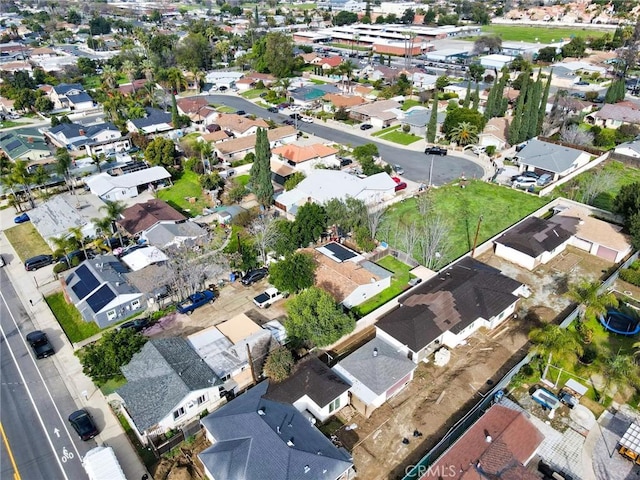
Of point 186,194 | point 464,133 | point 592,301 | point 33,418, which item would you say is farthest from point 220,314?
point 464,133

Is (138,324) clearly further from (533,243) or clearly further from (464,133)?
(464,133)

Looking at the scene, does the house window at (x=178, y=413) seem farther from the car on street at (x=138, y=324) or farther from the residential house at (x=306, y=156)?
the residential house at (x=306, y=156)

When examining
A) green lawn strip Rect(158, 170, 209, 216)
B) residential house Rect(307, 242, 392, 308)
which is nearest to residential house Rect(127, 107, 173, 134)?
green lawn strip Rect(158, 170, 209, 216)

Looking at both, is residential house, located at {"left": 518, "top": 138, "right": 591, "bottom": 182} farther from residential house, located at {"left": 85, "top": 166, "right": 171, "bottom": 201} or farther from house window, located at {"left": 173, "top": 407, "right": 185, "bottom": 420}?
house window, located at {"left": 173, "top": 407, "right": 185, "bottom": 420}

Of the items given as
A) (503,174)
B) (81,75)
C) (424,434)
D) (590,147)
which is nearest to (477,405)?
(424,434)

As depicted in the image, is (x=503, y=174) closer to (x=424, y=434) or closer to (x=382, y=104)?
(x=382, y=104)

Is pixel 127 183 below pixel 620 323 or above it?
above
